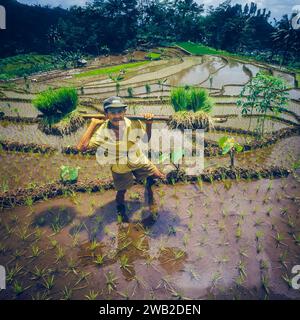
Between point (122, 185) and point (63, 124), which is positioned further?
point (63, 124)

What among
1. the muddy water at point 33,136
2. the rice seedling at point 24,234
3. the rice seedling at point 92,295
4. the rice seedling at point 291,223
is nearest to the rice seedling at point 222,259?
the rice seedling at point 291,223

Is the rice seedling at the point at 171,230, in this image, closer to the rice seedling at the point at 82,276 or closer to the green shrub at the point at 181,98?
the rice seedling at the point at 82,276

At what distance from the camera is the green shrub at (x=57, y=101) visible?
769cm

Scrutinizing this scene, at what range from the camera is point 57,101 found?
25.6 feet

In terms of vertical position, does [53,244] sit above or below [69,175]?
below

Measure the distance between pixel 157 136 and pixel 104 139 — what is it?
3850 mm

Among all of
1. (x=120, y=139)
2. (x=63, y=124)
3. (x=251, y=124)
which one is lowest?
(x=63, y=124)

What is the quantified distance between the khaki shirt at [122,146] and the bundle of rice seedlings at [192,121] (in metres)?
3.92

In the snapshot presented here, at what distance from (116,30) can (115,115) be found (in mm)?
34941

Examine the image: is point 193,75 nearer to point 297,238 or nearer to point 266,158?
point 266,158

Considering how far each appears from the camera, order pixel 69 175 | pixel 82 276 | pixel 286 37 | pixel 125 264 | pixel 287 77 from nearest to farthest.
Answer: pixel 82 276 → pixel 125 264 → pixel 69 175 → pixel 287 77 → pixel 286 37

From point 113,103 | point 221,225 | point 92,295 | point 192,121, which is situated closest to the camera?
point 92,295

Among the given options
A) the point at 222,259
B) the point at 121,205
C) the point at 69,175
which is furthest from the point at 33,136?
the point at 222,259
